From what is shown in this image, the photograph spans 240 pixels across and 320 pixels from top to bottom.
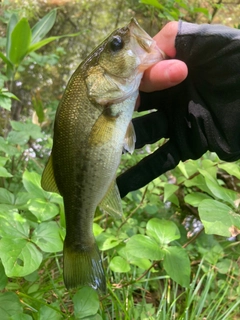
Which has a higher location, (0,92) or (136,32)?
(136,32)

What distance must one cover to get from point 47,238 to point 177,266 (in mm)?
531

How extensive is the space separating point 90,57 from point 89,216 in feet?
1.87

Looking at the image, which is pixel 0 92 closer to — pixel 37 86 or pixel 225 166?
pixel 225 166

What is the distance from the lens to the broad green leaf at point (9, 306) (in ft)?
3.93

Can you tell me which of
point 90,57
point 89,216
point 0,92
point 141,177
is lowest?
point 141,177

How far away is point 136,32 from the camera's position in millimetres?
1144

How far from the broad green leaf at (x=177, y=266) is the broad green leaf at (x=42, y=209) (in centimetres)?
49

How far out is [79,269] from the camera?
1.34m

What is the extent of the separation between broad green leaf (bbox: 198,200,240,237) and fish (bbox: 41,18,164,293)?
38cm

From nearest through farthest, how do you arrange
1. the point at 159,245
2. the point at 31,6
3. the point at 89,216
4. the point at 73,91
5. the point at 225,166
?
the point at 73,91
the point at 89,216
the point at 159,245
the point at 225,166
the point at 31,6

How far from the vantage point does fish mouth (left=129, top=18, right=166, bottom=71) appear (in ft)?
3.74

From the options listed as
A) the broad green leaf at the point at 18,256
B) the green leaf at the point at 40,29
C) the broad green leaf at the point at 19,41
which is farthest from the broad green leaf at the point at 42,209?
the green leaf at the point at 40,29

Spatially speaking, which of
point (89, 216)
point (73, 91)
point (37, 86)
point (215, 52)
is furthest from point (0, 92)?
point (37, 86)

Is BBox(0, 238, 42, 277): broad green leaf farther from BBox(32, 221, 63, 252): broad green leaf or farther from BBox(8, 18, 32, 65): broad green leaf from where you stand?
BBox(8, 18, 32, 65): broad green leaf
